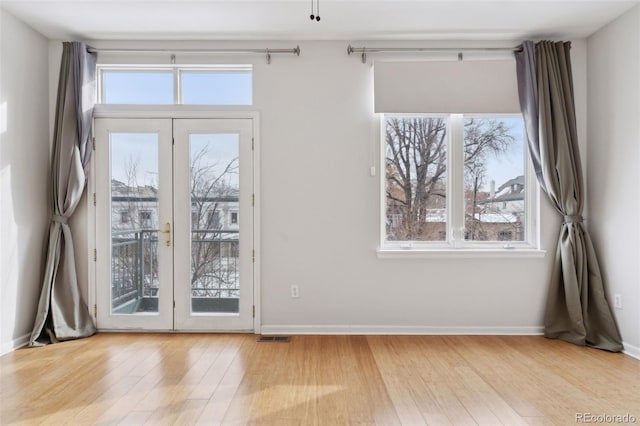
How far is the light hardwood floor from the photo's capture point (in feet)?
7.13

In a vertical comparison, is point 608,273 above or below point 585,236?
below

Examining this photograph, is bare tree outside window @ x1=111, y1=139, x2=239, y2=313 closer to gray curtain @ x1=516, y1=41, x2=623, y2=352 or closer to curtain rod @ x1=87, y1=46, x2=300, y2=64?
curtain rod @ x1=87, y1=46, x2=300, y2=64

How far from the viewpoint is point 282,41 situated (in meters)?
3.62

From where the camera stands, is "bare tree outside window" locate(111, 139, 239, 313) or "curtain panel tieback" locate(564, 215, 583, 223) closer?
"curtain panel tieback" locate(564, 215, 583, 223)

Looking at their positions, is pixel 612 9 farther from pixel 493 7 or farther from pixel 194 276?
pixel 194 276

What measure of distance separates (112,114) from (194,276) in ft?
5.66

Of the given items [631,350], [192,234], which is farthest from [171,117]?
[631,350]

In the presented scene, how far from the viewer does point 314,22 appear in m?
3.30

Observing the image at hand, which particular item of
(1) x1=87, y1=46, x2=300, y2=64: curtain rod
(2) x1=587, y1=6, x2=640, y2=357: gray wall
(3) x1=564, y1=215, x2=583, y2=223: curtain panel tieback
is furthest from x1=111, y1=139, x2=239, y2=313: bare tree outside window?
(2) x1=587, y1=6, x2=640, y2=357: gray wall

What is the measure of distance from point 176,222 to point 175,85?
132cm

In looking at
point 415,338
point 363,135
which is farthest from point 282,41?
point 415,338

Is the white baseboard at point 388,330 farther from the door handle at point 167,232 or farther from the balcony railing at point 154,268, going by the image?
the door handle at point 167,232

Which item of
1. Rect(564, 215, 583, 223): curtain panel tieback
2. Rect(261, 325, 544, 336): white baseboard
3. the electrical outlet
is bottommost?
Rect(261, 325, 544, 336): white baseboard

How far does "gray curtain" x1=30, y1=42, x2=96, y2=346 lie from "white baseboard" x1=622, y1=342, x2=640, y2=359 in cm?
466
